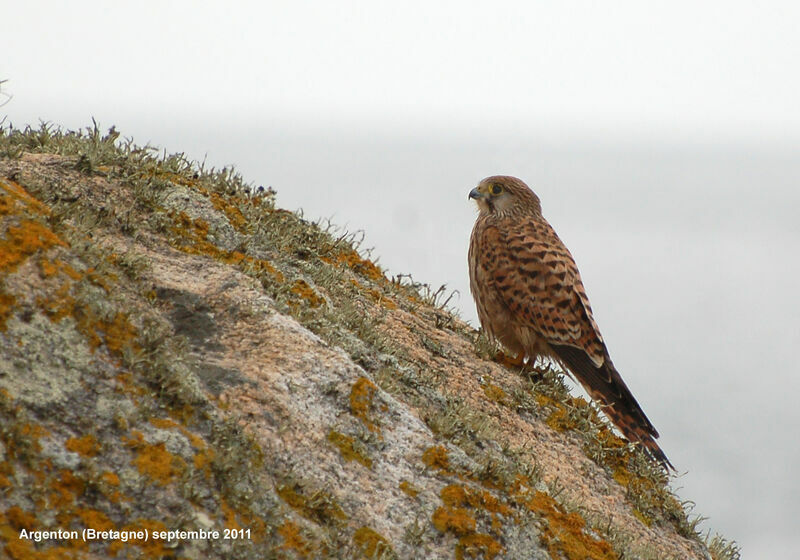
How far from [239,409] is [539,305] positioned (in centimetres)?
307

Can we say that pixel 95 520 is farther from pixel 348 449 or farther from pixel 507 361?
pixel 507 361

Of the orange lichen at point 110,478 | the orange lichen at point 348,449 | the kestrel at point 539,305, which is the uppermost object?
the kestrel at point 539,305

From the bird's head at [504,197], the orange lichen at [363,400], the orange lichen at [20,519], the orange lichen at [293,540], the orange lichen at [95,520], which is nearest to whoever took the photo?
the orange lichen at [20,519]

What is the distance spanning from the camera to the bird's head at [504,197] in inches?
266

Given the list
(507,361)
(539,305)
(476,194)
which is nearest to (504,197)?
(476,194)

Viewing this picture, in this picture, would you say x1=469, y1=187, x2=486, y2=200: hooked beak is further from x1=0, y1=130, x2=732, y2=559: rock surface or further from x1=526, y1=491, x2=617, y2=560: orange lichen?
x1=526, y1=491, x2=617, y2=560: orange lichen

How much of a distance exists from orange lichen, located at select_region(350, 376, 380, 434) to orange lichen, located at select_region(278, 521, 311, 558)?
65cm

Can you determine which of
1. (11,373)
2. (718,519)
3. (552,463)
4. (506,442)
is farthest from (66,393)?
(718,519)

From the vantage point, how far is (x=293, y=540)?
9.46ft

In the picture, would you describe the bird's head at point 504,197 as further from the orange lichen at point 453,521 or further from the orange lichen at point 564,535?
the orange lichen at point 453,521

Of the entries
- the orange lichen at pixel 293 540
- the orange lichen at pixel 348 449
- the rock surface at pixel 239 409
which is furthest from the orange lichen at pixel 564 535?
the orange lichen at pixel 293 540

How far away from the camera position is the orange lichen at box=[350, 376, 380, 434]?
3471mm

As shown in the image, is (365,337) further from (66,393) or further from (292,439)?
(66,393)

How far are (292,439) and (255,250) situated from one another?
1.47 meters
